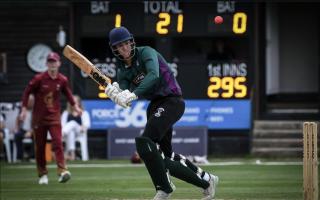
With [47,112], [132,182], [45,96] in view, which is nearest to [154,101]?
[132,182]

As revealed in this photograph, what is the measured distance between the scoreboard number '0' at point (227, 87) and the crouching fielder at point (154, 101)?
10526 mm

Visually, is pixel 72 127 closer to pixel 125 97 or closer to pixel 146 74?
pixel 146 74

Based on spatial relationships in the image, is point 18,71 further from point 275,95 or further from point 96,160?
point 275,95

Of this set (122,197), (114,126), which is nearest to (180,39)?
(114,126)

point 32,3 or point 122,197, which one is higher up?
point 32,3

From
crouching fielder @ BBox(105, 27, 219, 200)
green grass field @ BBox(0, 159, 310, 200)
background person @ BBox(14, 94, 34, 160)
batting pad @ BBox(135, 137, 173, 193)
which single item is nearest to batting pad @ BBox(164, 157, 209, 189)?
crouching fielder @ BBox(105, 27, 219, 200)

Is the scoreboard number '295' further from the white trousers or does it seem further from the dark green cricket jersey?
the dark green cricket jersey

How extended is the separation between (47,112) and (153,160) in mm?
5173

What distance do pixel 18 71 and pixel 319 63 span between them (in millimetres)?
7740

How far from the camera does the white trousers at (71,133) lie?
21.9 metres

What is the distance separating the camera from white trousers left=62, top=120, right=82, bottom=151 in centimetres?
2191

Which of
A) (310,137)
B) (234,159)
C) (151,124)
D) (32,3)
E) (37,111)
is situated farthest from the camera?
(32,3)

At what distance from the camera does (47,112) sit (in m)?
15.7

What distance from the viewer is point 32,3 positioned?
23031mm
